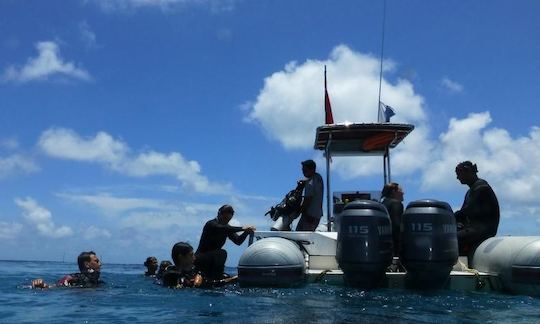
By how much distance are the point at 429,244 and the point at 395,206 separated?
1.17 m

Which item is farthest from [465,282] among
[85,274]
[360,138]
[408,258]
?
[85,274]

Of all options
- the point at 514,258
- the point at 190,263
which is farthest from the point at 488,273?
the point at 190,263

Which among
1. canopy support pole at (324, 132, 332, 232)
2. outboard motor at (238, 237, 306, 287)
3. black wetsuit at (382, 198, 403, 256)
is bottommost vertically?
outboard motor at (238, 237, 306, 287)

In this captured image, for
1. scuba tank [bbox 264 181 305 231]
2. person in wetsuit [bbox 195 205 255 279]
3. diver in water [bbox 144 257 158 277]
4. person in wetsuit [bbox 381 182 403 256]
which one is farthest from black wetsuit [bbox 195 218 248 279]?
diver in water [bbox 144 257 158 277]

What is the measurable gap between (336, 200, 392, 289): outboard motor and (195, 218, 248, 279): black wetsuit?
2145 mm

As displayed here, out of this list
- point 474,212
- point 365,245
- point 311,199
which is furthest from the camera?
point 311,199

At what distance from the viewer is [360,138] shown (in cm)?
1153

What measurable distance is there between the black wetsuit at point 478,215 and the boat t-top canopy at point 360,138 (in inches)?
101

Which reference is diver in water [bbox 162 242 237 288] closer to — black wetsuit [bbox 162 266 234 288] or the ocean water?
black wetsuit [bbox 162 266 234 288]

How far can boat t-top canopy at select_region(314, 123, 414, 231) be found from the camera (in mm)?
10586

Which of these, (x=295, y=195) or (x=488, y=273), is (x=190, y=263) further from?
(x=488, y=273)

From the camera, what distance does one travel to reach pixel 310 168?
9961 millimetres

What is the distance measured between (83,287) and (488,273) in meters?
6.18

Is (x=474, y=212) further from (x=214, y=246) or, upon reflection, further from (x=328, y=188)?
(x=214, y=246)
